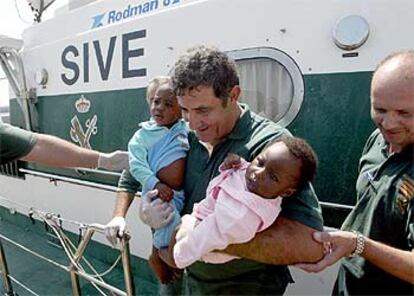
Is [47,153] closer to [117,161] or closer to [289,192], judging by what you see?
[117,161]

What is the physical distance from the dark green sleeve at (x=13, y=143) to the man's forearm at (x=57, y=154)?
0.03m

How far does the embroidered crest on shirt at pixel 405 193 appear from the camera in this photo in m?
1.26

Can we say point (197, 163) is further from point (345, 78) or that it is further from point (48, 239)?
point (48, 239)

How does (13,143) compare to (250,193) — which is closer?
(250,193)

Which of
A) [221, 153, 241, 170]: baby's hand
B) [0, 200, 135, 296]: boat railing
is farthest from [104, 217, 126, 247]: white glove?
[221, 153, 241, 170]: baby's hand

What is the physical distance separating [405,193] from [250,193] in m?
0.46

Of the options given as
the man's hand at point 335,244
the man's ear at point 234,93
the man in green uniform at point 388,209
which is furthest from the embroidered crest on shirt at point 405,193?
the man's ear at point 234,93

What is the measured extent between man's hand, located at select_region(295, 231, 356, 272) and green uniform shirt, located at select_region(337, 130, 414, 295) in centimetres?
16

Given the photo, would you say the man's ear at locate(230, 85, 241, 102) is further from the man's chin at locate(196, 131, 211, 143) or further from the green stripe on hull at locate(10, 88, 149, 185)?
the green stripe on hull at locate(10, 88, 149, 185)

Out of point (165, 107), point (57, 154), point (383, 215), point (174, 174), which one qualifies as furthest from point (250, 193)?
point (57, 154)

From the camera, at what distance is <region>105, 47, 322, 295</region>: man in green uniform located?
131cm

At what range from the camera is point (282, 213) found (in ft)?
4.38

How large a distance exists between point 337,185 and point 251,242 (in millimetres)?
1006

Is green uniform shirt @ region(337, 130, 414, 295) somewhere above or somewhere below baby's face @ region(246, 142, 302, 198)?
below
